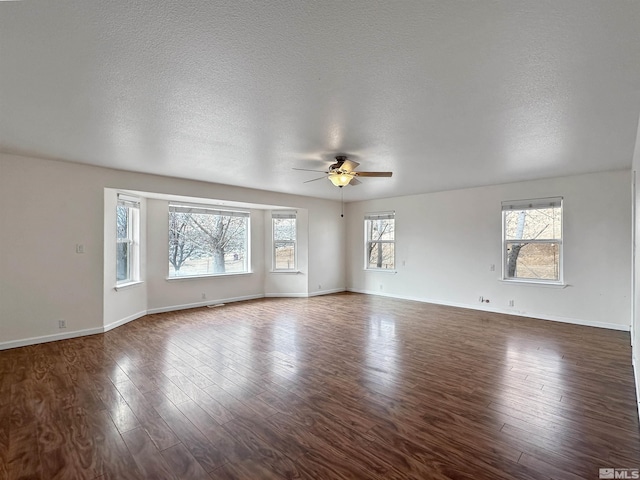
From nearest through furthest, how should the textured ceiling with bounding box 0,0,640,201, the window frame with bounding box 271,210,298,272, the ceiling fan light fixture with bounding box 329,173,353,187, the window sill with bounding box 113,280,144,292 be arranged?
the textured ceiling with bounding box 0,0,640,201 < the ceiling fan light fixture with bounding box 329,173,353,187 < the window sill with bounding box 113,280,144,292 < the window frame with bounding box 271,210,298,272

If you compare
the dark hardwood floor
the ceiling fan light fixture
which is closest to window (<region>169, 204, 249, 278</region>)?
the dark hardwood floor

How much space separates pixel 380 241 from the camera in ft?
25.0

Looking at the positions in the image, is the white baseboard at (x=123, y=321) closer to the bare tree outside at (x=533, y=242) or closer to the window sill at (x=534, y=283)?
the window sill at (x=534, y=283)

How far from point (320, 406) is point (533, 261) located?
487 cm

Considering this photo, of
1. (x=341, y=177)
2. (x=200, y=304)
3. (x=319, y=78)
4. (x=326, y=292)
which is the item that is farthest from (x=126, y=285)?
(x=319, y=78)

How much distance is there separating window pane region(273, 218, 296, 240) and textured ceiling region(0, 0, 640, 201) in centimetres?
359

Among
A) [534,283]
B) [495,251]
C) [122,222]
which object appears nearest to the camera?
[122,222]

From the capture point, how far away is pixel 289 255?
7398 mm

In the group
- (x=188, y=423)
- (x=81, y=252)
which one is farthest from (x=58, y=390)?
A: (x=81, y=252)

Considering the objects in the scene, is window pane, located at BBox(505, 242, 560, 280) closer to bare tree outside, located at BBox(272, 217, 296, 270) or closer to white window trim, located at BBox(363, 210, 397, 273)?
white window trim, located at BBox(363, 210, 397, 273)

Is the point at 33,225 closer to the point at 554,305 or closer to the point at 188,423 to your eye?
the point at 188,423

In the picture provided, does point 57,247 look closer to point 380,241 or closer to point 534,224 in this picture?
point 380,241

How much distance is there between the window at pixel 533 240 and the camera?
5109 mm

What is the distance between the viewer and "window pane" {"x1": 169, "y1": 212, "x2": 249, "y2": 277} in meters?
6.09
